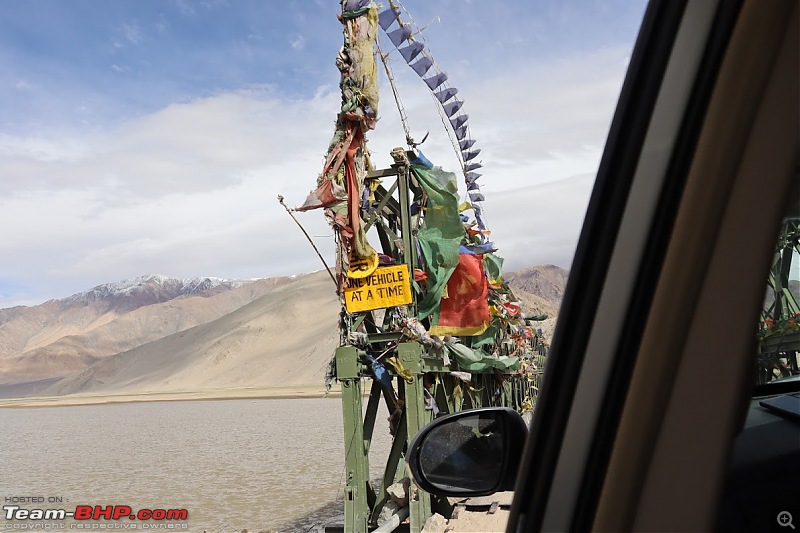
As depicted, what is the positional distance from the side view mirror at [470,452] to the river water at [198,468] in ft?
45.5

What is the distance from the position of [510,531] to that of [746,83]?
851 mm

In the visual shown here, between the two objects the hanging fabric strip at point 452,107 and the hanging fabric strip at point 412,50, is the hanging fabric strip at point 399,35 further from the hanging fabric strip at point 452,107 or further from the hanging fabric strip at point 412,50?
the hanging fabric strip at point 452,107

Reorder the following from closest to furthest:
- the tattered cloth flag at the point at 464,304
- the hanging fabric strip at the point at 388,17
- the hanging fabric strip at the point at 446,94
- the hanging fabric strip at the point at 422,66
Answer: the tattered cloth flag at the point at 464,304, the hanging fabric strip at the point at 388,17, the hanging fabric strip at the point at 422,66, the hanging fabric strip at the point at 446,94

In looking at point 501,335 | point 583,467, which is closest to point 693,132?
point 583,467

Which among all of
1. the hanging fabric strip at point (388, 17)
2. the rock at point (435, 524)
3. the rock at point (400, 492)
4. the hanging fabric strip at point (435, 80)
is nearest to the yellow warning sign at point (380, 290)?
the rock at point (400, 492)

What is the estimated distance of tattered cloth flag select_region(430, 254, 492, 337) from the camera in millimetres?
10477

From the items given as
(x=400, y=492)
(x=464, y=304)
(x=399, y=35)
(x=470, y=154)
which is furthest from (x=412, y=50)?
(x=400, y=492)

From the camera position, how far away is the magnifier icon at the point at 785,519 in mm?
1289

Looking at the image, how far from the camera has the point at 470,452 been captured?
6.25 feet

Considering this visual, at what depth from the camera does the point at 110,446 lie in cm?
4028

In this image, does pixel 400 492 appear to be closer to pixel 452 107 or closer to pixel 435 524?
pixel 435 524

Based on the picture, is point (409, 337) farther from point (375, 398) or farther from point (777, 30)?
point (777, 30)

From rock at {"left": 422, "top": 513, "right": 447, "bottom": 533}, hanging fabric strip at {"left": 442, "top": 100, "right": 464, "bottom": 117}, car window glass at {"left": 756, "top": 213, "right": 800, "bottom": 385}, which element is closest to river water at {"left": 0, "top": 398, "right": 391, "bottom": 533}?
rock at {"left": 422, "top": 513, "right": 447, "bottom": 533}

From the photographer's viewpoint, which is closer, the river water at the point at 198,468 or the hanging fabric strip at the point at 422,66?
the hanging fabric strip at the point at 422,66
